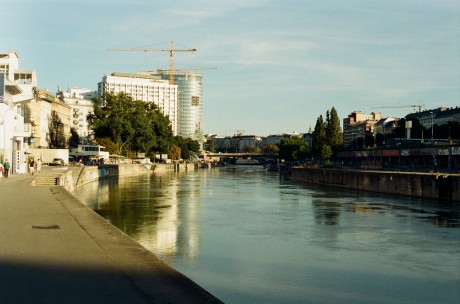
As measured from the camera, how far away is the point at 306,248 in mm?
27203

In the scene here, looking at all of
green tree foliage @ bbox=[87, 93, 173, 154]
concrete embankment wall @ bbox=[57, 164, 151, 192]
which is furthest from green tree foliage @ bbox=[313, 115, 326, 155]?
concrete embankment wall @ bbox=[57, 164, 151, 192]

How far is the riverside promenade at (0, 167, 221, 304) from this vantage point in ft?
35.9

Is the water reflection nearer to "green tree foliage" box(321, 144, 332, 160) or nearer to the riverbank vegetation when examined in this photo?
"green tree foliage" box(321, 144, 332, 160)

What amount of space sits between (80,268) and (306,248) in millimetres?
→ 15850

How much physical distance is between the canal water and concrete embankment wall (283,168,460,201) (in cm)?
889

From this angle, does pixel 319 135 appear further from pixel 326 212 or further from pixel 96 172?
pixel 326 212

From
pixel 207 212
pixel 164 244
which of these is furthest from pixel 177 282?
pixel 207 212

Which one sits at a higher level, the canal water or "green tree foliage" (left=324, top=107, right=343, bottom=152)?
"green tree foliage" (left=324, top=107, right=343, bottom=152)

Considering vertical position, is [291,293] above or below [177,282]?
below

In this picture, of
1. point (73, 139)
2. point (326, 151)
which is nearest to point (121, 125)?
point (326, 151)

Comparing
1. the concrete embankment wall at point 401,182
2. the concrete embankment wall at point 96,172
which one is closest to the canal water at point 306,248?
the concrete embankment wall at point 96,172

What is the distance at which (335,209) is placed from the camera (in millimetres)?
48344

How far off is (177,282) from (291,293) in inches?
271

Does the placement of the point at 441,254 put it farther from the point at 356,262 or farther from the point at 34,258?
the point at 34,258
